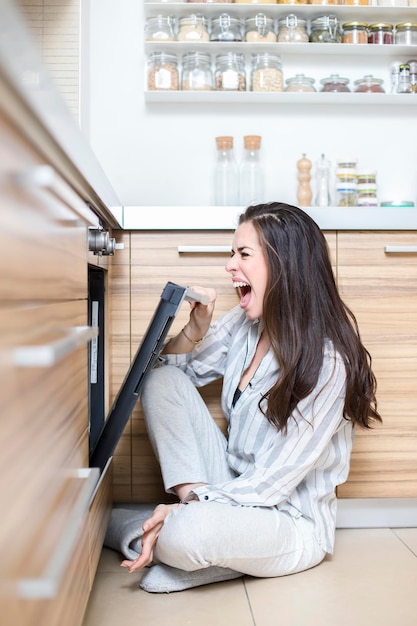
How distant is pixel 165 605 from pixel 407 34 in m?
2.00

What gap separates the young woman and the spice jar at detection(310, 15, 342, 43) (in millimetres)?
965

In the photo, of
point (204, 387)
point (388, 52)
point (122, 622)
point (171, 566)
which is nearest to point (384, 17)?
point (388, 52)

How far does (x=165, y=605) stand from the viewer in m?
1.61

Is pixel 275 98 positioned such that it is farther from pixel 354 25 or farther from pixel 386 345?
pixel 386 345

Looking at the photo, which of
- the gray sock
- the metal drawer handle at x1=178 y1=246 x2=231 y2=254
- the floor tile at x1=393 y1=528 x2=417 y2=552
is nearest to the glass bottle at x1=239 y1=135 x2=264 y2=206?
the metal drawer handle at x1=178 y1=246 x2=231 y2=254

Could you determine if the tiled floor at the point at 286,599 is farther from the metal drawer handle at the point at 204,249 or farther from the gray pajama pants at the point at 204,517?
the metal drawer handle at the point at 204,249

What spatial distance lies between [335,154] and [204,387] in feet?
3.48

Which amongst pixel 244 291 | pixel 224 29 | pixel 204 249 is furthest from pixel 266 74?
pixel 244 291

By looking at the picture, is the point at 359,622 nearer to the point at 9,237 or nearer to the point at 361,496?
the point at 361,496

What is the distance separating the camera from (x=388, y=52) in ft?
8.79

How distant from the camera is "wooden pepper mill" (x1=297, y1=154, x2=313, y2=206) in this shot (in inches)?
102

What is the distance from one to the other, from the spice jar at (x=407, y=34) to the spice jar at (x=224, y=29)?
0.55 metres

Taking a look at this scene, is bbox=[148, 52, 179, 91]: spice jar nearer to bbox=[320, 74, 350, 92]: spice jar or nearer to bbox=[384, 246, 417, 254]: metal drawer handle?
bbox=[320, 74, 350, 92]: spice jar

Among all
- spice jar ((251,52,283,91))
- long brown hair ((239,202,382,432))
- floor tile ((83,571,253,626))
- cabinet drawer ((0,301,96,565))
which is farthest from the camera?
spice jar ((251,52,283,91))
